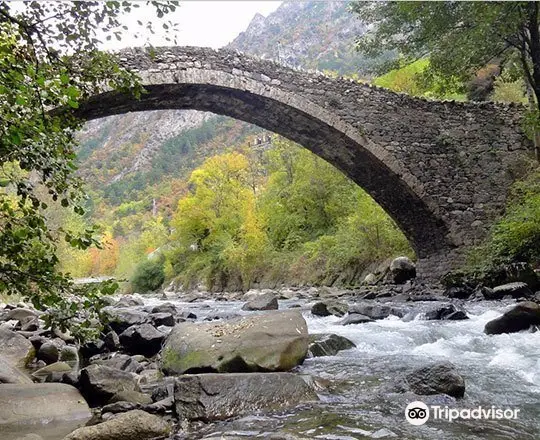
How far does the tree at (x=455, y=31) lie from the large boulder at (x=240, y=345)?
622 centimetres

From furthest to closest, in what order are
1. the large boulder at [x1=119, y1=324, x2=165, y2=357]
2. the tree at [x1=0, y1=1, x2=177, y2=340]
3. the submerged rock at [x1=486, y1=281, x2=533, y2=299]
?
the submerged rock at [x1=486, y1=281, x2=533, y2=299] < the large boulder at [x1=119, y1=324, x2=165, y2=357] < the tree at [x1=0, y1=1, x2=177, y2=340]

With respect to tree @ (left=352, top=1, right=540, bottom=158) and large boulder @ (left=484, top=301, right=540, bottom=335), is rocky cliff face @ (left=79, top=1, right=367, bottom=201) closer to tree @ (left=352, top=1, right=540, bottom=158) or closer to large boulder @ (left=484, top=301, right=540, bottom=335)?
tree @ (left=352, top=1, right=540, bottom=158)

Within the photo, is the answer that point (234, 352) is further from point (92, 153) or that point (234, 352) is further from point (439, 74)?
point (92, 153)

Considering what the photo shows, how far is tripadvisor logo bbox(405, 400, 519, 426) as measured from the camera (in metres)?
3.07

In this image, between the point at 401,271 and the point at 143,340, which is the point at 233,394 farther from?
the point at 401,271

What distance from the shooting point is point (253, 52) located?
374ft

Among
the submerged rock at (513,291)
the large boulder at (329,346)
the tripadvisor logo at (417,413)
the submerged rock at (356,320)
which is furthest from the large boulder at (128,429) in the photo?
the submerged rock at (513,291)

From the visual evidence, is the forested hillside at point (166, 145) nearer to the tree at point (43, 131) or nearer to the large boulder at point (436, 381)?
the large boulder at point (436, 381)

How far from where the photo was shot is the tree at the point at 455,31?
324 inches

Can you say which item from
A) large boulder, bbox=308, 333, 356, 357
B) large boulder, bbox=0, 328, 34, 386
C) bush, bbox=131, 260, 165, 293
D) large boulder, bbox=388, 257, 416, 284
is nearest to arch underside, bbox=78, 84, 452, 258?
large boulder, bbox=388, 257, 416, 284

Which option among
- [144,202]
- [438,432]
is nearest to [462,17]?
[438,432]

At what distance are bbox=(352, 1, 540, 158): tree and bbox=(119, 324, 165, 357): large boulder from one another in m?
7.05

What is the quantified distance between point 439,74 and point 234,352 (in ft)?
31.9

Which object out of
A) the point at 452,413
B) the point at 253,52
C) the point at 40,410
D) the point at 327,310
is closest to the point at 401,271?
the point at 327,310
